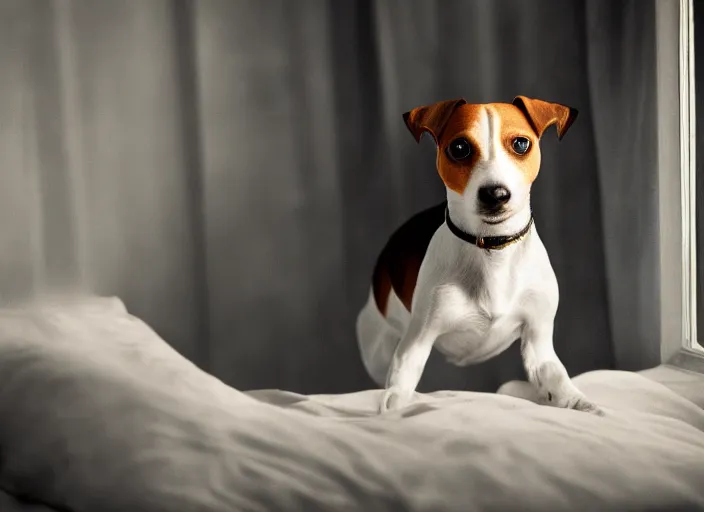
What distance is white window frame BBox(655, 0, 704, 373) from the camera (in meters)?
1.57

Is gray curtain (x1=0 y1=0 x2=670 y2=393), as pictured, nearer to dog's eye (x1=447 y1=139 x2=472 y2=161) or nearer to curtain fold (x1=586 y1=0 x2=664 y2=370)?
curtain fold (x1=586 y1=0 x2=664 y2=370)

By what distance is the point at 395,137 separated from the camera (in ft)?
5.35

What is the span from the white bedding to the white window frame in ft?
1.78

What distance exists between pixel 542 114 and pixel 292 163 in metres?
0.62

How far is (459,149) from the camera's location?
1.14m

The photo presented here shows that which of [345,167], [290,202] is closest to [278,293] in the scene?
[290,202]

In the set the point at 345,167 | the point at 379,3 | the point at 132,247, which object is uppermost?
the point at 379,3

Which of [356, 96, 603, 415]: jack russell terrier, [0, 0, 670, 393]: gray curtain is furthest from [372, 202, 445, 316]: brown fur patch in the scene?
[0, 0, 670, 393]: gray curtain

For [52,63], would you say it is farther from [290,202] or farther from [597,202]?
[597,202]

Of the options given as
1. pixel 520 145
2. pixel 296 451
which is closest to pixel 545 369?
pixel 520 145

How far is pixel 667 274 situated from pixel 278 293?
0.88m

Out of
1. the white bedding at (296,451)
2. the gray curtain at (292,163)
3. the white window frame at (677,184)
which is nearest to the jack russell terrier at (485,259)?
the white bedding at (296,451)

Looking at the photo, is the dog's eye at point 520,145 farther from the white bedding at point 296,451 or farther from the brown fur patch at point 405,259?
the white bedding at point 296,451

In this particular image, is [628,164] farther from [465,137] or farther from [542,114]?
[465,137]
